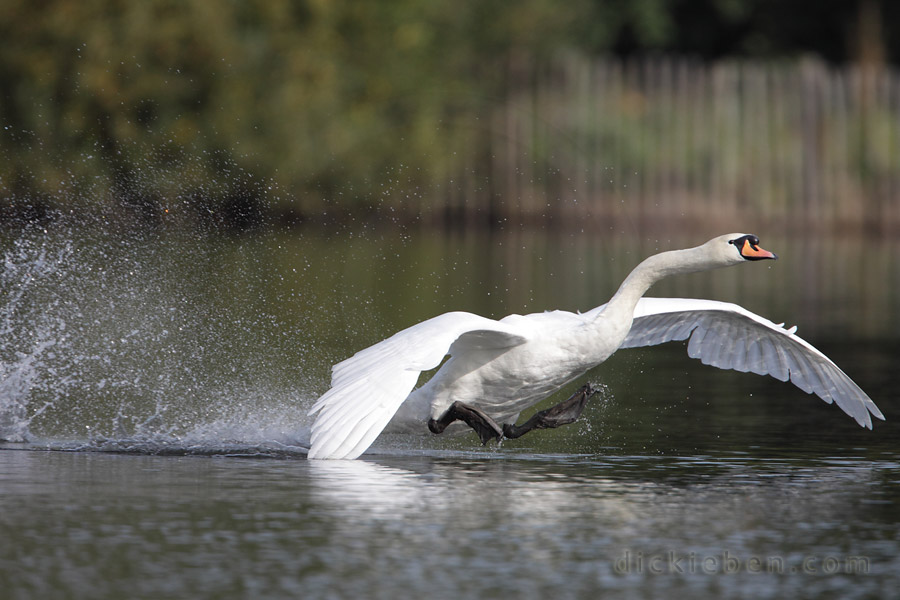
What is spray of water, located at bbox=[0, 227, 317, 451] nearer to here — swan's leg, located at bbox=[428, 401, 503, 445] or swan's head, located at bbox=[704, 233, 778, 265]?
swan's leg, located at bbox=[428, 401, 503, 445]

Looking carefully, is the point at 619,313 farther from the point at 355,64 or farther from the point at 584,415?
the point at 355,64

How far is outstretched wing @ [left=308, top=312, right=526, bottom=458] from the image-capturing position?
761 centimetres

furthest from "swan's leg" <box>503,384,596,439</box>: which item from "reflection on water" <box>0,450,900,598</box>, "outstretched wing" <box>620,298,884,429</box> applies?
"outstretched wing" <box>620,298,884,429</box>

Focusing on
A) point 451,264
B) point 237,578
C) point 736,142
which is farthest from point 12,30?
point 237,578

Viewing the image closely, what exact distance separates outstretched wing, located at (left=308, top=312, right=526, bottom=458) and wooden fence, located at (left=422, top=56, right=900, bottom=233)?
20.8m

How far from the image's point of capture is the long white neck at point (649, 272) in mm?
8875

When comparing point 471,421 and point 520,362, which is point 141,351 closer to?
point 471,421

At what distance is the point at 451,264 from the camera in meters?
21.8

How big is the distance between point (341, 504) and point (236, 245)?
55.9 feet

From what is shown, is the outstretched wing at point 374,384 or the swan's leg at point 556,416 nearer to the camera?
the outstretched wing at point 374,384

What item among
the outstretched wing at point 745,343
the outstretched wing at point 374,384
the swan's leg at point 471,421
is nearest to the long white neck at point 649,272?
the outstretched wing at point 745,343

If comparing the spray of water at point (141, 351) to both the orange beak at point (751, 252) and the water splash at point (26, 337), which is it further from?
the orange beak at point (751, 252)

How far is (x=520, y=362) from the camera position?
348 inches

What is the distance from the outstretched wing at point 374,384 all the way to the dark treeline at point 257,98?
16960 mm
